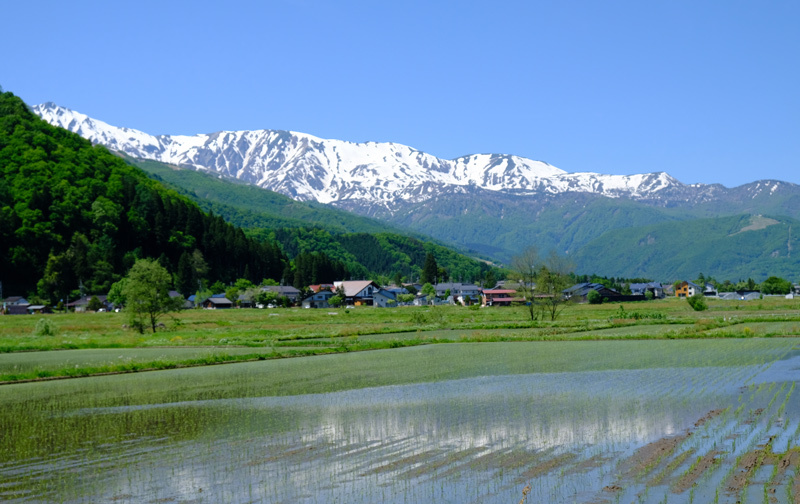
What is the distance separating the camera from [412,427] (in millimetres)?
17094

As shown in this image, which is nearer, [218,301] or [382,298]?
[218,301]

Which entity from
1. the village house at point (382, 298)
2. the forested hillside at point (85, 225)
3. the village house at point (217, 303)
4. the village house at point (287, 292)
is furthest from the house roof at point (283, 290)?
the village house at point (382, 298)

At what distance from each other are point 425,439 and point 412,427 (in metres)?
1.56

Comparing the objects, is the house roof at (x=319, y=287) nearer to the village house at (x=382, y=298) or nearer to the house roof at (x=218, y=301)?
the village house at (x=382, y=298)

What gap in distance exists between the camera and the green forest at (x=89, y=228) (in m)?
118

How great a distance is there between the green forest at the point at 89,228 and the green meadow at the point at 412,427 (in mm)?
90218

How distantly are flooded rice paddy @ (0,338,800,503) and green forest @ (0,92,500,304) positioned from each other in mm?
100889

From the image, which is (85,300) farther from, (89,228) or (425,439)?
(425,439)

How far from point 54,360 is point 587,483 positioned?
35.1 m

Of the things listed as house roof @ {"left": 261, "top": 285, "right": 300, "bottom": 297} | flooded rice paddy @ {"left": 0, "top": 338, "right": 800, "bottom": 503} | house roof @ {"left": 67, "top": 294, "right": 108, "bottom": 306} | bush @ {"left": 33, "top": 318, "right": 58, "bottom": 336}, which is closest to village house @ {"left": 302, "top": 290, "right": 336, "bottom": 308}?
house roof @ {"left": 261, "top": 285, "right": 300, "bottom": 297}

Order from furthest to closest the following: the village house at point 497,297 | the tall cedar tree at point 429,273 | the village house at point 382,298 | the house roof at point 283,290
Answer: the tall cedar tree at point 429,273
the village house at point 382,298
the village house at point 497,297
the house roof at point 283,290

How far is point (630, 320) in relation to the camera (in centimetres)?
6719

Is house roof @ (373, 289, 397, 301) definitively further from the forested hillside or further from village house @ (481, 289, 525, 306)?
the forested hillside

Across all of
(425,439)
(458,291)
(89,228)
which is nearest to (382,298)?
(458,291)
